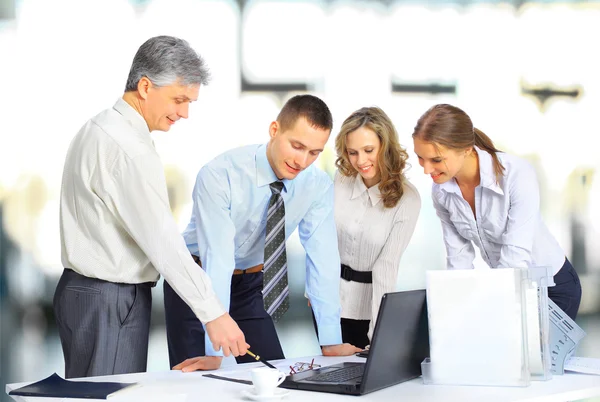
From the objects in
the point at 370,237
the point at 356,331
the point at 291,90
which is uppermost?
the point at 291,90

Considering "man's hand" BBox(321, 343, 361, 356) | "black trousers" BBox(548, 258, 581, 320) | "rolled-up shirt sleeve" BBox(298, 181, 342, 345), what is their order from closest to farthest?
"man's hand" BBox(321, 343, 361, 356)
"rolled-up shirt sleeve" BBox(298, 181, 342, 345)
"black trousers" BBox(548, 258, 581, 320)

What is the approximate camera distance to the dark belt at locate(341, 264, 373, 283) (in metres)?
2.66

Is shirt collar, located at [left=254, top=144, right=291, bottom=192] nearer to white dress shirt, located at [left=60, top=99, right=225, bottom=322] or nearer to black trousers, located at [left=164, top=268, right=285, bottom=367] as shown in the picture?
black trousers, located at [left=164, top=268, right=285, bottom=367]

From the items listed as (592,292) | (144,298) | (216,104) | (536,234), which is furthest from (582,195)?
(144,298)

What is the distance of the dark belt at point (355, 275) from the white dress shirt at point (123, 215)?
3.05 feet

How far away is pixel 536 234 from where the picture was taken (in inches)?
101

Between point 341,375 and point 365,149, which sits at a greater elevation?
point 365,149

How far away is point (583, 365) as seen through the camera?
6.35ft

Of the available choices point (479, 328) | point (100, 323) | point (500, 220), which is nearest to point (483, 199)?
point (500, 220)

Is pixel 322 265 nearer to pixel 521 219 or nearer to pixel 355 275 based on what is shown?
pixel 355 275

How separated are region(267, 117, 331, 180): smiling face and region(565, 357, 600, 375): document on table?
0.92m

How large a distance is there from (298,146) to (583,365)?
3.26 ft

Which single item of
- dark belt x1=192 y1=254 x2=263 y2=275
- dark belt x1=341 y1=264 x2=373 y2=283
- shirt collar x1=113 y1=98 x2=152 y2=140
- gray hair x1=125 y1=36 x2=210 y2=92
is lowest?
dark belt x1=341 y1=264 x2=373 y2=283

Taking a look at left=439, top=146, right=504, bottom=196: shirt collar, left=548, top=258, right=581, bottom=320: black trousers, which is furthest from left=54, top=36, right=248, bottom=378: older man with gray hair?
left=548, top=258, right=581, bottom=320: black trousers
